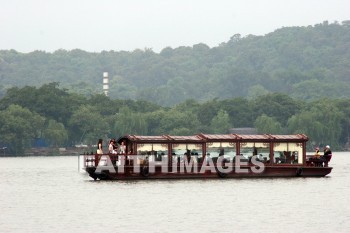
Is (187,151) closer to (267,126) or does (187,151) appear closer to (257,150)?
(257,150)

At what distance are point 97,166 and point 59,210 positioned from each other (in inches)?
597

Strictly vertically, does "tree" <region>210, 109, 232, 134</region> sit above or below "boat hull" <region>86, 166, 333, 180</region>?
above

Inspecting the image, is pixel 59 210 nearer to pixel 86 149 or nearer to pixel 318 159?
pixel 318 159

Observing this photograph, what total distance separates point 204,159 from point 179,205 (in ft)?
48.0

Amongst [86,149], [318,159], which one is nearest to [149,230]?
[318,159]

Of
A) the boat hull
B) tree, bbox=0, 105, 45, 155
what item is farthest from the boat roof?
tree, bbox=0, 105, 45, 155

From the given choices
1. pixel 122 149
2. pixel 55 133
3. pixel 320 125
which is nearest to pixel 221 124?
pixel 320 125

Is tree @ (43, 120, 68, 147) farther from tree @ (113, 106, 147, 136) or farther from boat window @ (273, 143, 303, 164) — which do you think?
boat window @ (273, 143, 303, 164)

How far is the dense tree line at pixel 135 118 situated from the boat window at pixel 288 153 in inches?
3119

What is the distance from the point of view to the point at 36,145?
14700cm

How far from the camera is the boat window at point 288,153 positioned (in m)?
61.3

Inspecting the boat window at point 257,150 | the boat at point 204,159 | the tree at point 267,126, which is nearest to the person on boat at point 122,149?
the boat at point 204,159

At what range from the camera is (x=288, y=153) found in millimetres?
61375

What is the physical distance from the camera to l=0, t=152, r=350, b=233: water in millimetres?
37625
